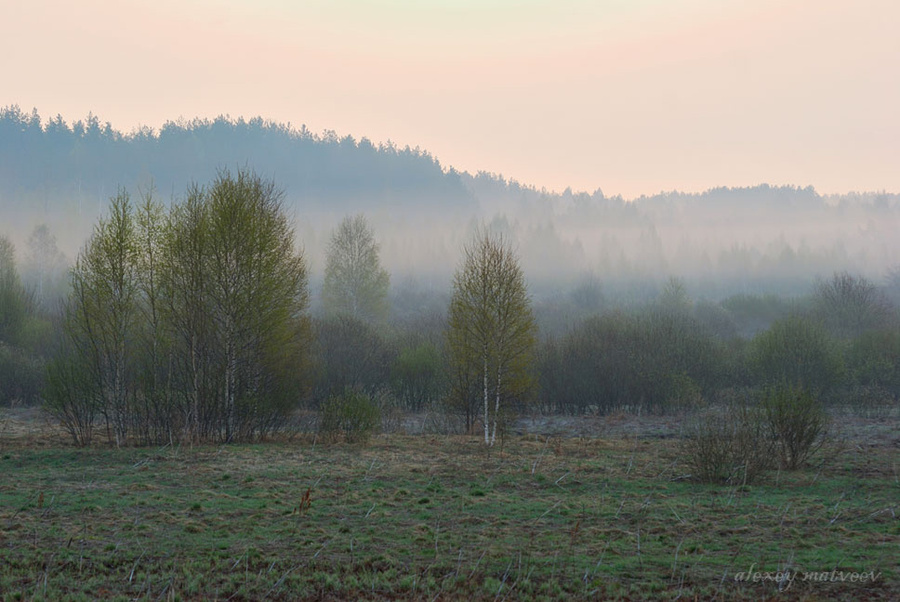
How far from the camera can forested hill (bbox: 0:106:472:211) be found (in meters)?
133

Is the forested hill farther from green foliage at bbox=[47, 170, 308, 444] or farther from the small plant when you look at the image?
the small plant

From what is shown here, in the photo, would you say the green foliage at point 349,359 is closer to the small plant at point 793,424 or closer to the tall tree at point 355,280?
the tall tree at point 355,280

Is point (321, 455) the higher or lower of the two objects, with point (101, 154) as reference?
lower

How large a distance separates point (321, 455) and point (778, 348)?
22833 mm

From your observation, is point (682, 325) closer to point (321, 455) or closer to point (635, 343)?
point (635, 343)

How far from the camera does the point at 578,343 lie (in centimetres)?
3322

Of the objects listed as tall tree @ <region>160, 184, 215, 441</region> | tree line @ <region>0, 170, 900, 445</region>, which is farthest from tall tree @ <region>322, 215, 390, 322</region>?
tall tree @ <region>160, 184, 215, 441</region>

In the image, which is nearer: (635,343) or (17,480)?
(17,480)

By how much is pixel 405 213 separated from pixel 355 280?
102 m

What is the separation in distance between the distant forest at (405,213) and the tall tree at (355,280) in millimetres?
47192

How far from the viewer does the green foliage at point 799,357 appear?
29828 mm

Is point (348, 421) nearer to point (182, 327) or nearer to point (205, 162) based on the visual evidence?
point (182, 327)

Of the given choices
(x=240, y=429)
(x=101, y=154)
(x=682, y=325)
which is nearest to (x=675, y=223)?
(x=101, y=154)

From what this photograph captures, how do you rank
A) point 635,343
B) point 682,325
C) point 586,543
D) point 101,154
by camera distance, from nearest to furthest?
point 586,543 < point 635,343 < point 682,325 < point 101,154
